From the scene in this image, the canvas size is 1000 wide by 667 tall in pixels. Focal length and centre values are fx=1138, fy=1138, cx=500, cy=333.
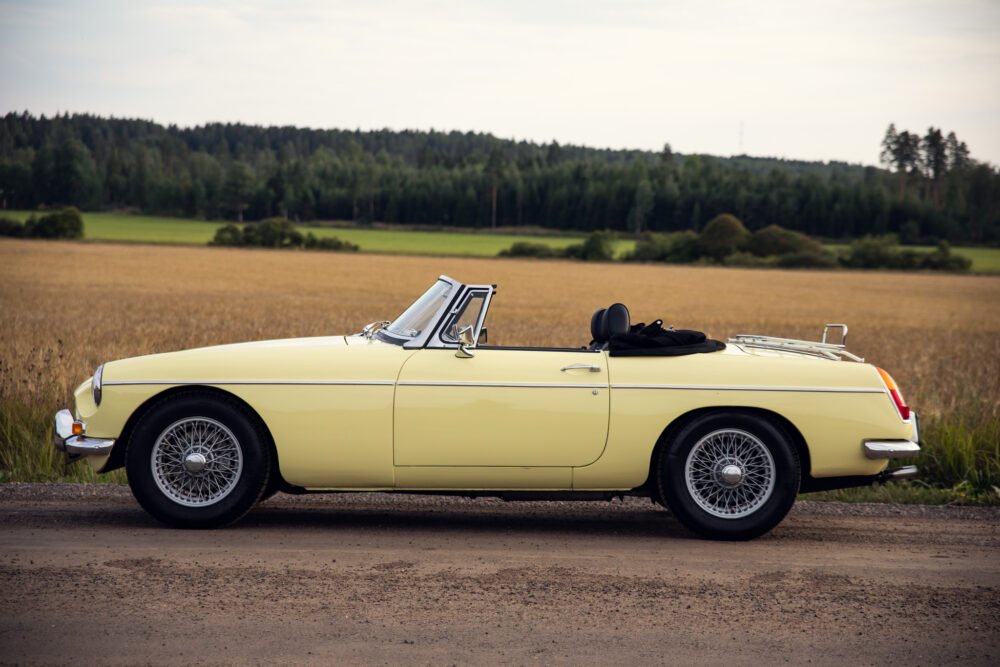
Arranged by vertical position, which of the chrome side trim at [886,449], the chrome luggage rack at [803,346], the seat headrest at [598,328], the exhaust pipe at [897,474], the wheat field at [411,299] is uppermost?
the seat headrest at [598,328]

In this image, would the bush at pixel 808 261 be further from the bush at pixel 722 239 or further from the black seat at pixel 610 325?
the black seat at pixel 610 325

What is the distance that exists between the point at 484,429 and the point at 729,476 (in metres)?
1.37

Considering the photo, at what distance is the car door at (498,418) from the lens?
244 inches

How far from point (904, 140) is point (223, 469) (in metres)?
118

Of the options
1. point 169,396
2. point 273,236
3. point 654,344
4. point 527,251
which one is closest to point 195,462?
point 169,396

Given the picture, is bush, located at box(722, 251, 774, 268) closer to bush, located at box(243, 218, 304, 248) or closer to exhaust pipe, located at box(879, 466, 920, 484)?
bush, located at box(243, 218, 304, 248)

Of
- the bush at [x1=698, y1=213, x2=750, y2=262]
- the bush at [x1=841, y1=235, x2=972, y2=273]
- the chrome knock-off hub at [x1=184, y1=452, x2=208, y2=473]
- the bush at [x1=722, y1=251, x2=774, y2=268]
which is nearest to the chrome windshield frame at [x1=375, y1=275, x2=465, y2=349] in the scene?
the chrome knock-off hub at [x1=184, y1=452, x2=208, y2=473]

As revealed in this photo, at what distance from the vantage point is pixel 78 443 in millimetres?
6289

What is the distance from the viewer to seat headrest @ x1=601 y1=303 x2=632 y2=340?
21.8ft

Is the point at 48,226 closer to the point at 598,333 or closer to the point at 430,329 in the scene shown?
the point at 430,329

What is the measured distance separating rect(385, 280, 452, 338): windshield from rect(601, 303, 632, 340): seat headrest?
93 centimetres

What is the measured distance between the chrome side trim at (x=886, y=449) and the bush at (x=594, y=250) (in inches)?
2894

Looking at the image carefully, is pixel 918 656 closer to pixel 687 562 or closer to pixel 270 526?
pixel 687 562

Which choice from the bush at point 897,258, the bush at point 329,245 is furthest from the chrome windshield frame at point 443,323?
the bush at point 897,258
